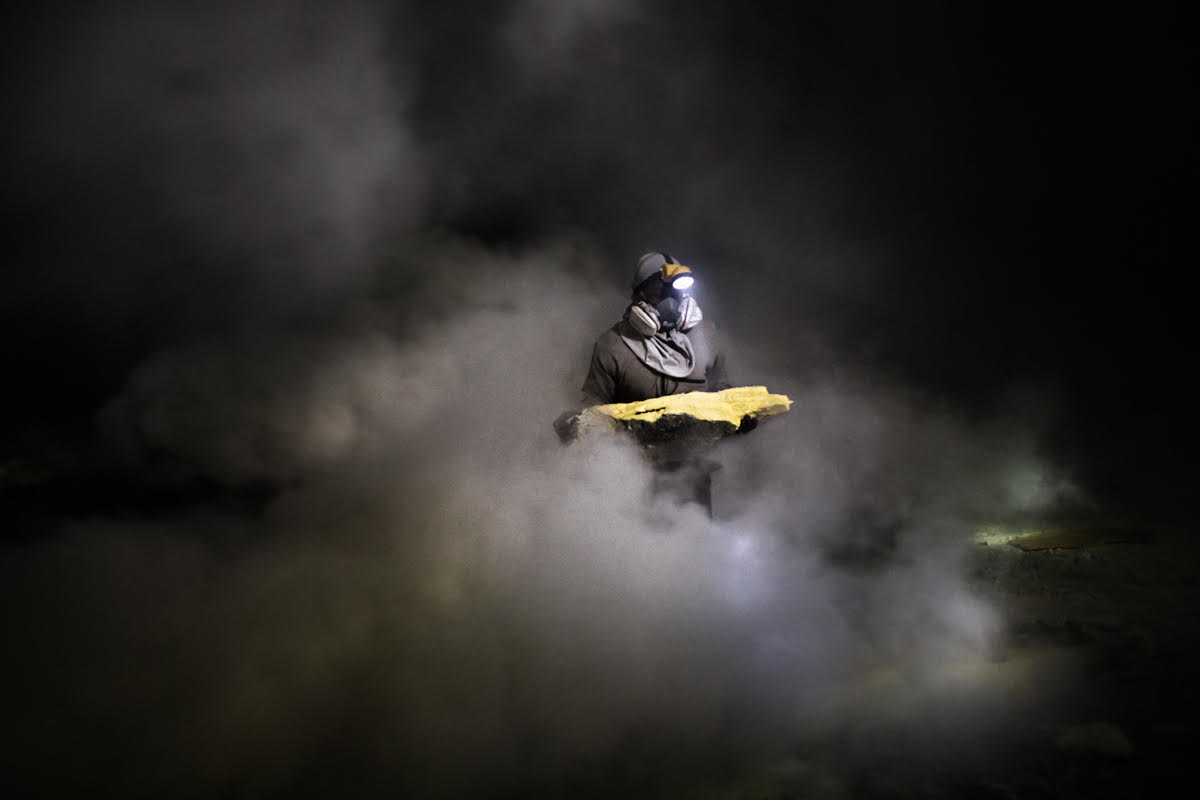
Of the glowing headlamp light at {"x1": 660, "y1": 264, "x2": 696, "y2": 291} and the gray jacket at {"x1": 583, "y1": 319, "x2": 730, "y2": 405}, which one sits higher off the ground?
the glowing headlamp light at {"x1": 660, "y1": 264, "x2": 696, "y2": 291}

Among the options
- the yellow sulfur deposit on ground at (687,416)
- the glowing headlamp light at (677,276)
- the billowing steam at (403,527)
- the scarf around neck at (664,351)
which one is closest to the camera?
the billowing steam at (403,527)

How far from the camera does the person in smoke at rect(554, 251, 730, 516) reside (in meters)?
2.86

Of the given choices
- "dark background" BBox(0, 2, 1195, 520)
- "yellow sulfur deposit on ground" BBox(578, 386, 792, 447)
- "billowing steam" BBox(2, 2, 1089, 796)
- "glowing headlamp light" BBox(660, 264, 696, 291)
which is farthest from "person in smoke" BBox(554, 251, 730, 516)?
"dark background" BBox(0, 2, 1195, 520)

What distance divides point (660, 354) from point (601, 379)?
0.29m

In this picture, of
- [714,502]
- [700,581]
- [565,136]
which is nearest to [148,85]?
[565,136]

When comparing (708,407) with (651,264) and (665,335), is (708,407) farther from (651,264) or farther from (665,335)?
(651,264)

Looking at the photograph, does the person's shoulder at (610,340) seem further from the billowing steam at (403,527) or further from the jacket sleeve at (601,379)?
the billowing steam at (403,527)

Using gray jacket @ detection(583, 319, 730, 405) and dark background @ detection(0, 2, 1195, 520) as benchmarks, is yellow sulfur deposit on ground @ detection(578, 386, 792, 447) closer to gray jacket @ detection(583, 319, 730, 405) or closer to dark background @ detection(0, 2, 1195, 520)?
gray jacket @ detection(583, 319, 730, 405)

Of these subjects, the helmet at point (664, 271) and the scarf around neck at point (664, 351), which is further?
the scarf around neck at point (664, 351)

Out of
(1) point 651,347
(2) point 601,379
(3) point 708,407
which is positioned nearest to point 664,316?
(1) point 651,347

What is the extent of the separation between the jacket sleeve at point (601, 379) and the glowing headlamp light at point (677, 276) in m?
0.42

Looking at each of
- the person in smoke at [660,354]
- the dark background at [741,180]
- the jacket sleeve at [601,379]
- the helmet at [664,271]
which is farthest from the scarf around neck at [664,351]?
the dark background at [741,180]

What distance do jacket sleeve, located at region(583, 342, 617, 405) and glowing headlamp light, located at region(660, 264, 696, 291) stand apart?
425mm

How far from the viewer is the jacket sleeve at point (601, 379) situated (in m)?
2.95
